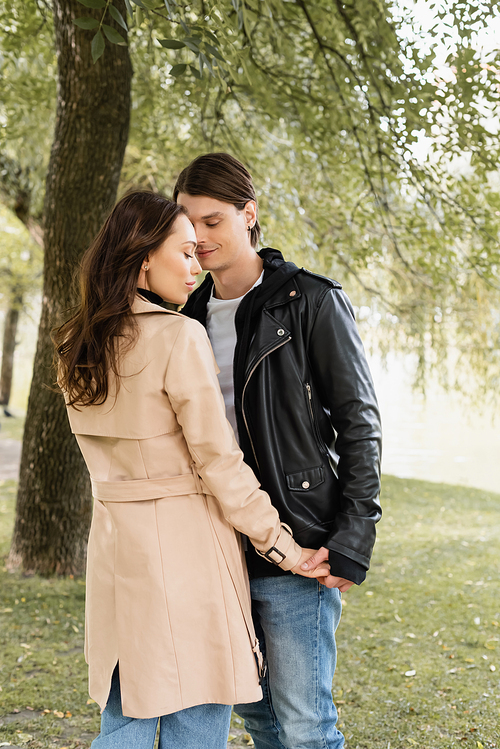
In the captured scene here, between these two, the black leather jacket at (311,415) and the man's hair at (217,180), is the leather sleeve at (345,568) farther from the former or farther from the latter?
the man's hair at (217,180)

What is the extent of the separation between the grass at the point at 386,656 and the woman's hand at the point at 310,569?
1.53 metres

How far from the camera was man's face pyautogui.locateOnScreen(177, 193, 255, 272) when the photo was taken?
2.05 metres

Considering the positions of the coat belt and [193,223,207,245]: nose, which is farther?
[193,223,207,245]: nose

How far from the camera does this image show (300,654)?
70.9 inches

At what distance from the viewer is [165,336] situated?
5.41 feet

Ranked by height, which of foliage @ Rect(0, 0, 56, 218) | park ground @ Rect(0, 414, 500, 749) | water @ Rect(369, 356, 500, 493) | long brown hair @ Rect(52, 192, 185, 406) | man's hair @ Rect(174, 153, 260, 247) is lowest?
water @ Rect(369, 356, 500, 493)

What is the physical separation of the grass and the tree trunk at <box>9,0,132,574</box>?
0.37 meters

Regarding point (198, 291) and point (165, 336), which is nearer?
point (165, 336)

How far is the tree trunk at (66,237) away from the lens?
4.14 meters

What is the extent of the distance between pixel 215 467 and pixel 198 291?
857 mm

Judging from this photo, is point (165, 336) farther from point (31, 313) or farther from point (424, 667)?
point (31, 313)

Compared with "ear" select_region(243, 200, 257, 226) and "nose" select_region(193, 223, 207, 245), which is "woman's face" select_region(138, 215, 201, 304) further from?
"ear" select_region(243, 200, 257, 226)

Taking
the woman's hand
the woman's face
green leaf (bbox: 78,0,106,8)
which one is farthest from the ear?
the woman's hand

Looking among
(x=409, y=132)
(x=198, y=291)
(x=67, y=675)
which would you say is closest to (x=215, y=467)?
(x=198, y=291)
